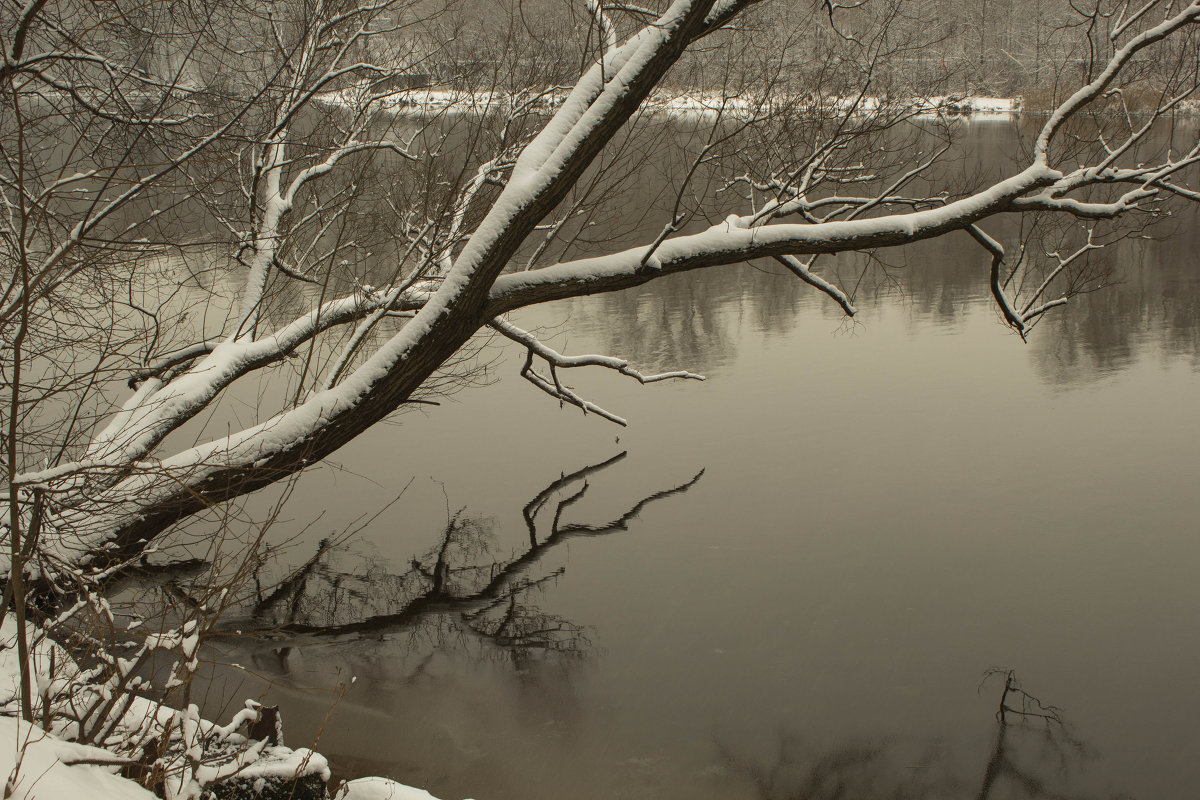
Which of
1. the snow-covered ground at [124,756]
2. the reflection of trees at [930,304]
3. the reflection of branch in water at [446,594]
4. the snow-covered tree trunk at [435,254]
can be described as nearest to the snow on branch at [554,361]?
the snow-covered tree trunk at [435,254]

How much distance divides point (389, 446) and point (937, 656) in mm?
5761

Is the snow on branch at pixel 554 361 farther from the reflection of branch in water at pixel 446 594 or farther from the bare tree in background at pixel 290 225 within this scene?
the reflection of branch in water at pixel 446 594

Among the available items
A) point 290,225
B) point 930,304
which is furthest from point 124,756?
point 930,304

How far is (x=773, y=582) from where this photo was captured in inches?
267

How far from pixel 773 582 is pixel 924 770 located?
2.08 m

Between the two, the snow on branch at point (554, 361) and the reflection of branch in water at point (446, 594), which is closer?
the reflection of branch in water at point (446, 594)

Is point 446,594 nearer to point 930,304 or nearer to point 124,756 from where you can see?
point 124,756

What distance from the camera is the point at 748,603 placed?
649 cm

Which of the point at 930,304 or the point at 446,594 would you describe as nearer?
the point at 446,594

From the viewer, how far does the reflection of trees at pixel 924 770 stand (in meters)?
4.68

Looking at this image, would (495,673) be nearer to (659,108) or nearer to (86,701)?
(86,701)

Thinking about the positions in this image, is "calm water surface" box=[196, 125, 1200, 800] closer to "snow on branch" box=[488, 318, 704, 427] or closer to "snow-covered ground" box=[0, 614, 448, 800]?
"snow-covered ground" box=[0, 614, 448, 800]

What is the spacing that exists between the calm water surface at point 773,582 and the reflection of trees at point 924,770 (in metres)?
0.02

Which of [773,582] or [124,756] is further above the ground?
[773,582]
